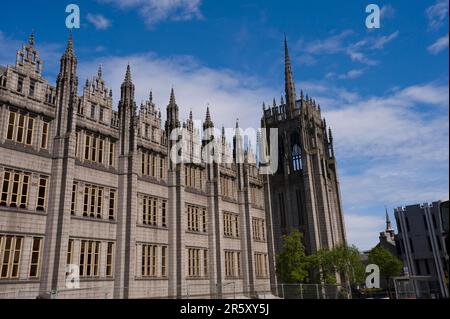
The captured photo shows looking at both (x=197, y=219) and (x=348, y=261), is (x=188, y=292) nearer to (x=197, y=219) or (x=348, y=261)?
(x=197, y=219)

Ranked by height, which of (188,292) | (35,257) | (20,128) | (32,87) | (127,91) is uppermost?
(127,91)

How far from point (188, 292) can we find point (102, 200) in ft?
38.4

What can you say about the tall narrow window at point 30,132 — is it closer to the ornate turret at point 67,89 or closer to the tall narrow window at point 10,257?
the ornate turret at point 67,89

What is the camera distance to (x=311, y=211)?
66938mm

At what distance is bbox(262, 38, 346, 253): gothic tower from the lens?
67.7 metres

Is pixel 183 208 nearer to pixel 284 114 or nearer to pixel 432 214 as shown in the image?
pixel 432 214

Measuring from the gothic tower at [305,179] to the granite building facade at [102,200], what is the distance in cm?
2364

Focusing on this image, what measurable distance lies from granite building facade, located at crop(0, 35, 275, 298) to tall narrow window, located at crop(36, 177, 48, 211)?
74 mm

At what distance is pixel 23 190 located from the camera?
91.9 ft

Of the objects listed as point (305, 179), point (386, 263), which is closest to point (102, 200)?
point (305, 179)

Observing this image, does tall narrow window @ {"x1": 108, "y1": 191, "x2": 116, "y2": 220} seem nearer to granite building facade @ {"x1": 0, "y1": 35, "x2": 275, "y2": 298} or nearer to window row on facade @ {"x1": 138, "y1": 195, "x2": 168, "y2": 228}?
granite building facade @ {"x1": 0, "y1": 35, "x2": 275, "y2": 298}

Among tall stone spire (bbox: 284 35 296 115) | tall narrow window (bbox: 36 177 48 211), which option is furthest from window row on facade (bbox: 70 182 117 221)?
tall stone spire (bbox: 284 35 296 115)

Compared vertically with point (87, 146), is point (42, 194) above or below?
below
